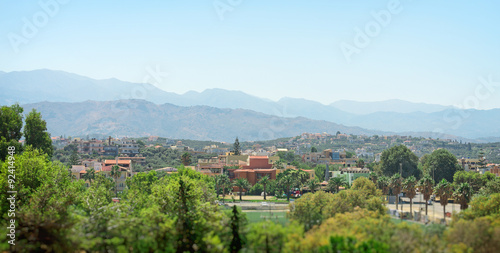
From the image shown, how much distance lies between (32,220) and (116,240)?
6134 mm

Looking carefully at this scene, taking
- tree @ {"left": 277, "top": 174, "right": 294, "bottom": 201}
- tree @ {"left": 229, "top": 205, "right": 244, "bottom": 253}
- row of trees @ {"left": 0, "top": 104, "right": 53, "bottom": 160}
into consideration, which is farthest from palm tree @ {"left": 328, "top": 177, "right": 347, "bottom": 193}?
tree @ {"left": 229, "top": 205, "right": 244, "bottom": 253}

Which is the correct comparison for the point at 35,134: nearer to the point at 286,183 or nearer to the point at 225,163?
the point at 286,183

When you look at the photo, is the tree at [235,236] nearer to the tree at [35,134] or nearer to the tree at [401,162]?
the tree at [35,134]

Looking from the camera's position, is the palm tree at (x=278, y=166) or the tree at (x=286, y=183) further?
the palm tree at (x=278, y=166)

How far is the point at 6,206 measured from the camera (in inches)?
1563

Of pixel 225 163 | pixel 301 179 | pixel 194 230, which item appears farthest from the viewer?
pixel 225 163

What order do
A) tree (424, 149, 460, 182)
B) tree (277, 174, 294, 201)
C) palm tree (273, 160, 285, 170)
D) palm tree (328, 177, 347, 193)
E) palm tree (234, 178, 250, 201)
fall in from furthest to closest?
palm tree (273, 160, 285, 170) → tree (424, 149, 460, 182) → palm tree (234, 178, 250, 201) → palm tree (328, 177, 347, 193) → tree (277, 174, 294, 201)

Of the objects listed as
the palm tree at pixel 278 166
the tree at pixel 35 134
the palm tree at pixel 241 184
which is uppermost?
the tree at pixel 35 134

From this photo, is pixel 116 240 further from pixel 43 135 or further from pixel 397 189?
pixel 397 189

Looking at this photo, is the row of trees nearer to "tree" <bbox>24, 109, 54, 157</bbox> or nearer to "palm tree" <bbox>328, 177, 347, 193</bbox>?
"tree" <bbox>24, 109, 54, 157</bbox>

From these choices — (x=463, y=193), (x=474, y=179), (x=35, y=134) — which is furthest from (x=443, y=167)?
(x=35, y=134)

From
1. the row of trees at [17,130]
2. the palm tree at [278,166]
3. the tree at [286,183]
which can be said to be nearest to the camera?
the row of trees at [17,130]

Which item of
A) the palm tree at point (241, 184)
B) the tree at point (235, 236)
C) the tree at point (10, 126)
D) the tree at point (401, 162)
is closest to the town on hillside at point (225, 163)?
the tree at point (401, 162)

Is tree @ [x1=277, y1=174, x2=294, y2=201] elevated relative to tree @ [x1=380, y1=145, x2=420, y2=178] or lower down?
lower down
